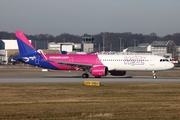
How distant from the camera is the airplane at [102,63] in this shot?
175 feet

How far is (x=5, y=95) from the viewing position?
2962 centimetres

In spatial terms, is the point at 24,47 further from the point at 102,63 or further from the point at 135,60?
the point at 135,60

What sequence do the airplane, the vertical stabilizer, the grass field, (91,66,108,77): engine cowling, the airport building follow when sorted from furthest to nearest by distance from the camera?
the airport building, the vertical stabilizer, the airplane, (91,66,108,77): engine cowling, the grass field

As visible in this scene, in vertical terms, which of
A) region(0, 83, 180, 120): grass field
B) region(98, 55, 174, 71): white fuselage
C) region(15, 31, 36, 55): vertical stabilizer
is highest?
region(15, 31, 36, 55): vertical stabilizer

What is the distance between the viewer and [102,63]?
2138 inches

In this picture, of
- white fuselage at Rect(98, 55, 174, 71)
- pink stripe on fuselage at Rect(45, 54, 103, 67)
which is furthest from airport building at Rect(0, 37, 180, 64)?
white fuselage at Rect(98, 55, 174, 71)

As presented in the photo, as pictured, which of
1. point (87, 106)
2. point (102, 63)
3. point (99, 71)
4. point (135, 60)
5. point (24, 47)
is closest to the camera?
point (87, 106)

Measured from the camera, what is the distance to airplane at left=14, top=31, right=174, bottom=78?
2095 inches

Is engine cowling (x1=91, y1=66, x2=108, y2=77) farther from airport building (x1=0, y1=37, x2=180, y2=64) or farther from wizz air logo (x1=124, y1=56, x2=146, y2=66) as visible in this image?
airport building (x1=0, y1=37, x2=180, y2=64)

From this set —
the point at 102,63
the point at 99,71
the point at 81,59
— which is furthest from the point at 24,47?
the point at 99,71

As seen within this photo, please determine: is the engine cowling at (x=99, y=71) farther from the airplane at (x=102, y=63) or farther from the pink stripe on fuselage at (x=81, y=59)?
the pink stripe on fuselage at (x=81, y=59)

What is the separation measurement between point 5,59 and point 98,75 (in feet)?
310

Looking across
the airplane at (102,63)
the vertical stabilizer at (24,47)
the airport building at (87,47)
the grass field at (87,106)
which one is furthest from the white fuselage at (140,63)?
the airport building at (87,47)

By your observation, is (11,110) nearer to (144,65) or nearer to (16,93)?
(16,93)
